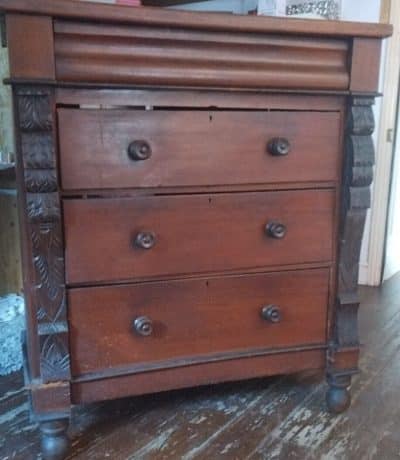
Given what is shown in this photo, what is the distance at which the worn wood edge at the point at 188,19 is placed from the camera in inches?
36.2

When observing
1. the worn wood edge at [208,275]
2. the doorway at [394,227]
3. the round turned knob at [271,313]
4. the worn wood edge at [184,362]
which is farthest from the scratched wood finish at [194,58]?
the doorway at [394,227]

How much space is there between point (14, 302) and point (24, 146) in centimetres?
92

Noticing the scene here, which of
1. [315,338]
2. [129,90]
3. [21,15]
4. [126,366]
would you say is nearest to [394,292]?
[315,338]

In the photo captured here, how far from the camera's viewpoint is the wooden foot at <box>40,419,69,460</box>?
43.8 inches

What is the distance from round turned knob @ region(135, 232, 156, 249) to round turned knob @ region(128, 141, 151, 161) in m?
0.16

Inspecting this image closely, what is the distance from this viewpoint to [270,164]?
1.16 metres

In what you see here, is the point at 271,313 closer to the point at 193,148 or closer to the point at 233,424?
the point at 233,424

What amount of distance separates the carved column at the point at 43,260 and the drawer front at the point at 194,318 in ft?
0.12

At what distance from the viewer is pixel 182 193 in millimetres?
1104

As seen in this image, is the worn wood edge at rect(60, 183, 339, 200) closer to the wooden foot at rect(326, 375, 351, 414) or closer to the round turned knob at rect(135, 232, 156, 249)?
the round turned knob at rect(135, 232, 156, 249)

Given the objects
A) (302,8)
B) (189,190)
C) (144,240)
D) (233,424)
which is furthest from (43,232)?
(302,8)

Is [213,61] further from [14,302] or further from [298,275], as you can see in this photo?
[14,302]

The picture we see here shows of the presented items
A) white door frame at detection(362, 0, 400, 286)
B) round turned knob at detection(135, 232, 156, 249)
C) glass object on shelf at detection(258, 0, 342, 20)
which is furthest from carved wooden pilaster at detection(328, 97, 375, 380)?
white door frame at detection(362, 0, 400, 286)

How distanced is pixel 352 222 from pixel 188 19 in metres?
0.62
